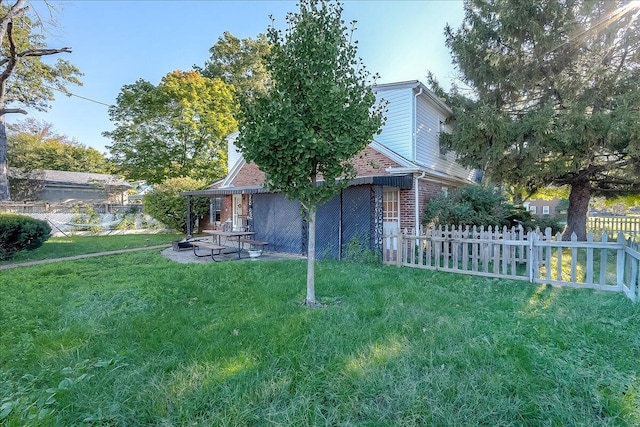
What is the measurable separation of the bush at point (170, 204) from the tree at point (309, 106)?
1441 cm

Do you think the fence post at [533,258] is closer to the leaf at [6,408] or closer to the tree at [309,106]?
the tree at [309,106]

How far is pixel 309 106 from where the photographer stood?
4613 millimetres

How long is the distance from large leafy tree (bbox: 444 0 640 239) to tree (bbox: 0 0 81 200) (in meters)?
17.3

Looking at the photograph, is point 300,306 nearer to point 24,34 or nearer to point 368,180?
point 368,180

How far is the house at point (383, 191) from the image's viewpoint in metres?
9.41

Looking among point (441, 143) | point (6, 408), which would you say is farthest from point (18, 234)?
point (441, 143)

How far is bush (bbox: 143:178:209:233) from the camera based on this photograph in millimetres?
17516

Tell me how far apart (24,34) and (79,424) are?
20.9m

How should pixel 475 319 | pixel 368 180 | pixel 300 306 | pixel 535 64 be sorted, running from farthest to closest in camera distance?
1. pixel 535 64
2. pixel 368 180
3. pixel 300 306
4. pixel 475 319

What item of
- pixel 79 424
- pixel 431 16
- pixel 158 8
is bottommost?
pixel 79 424

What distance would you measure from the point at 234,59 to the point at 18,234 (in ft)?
72.5

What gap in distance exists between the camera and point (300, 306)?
488 cm

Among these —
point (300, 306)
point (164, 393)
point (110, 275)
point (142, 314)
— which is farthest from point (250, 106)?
point (110, 275)

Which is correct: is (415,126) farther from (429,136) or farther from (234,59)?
(234,59)
